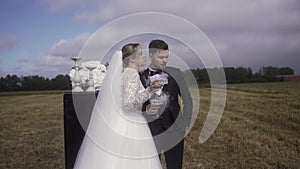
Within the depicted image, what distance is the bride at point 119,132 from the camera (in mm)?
2207

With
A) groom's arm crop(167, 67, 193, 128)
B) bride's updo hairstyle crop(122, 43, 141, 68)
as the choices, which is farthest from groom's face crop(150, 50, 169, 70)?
groom's arm crop(167, 67, 193, 128)

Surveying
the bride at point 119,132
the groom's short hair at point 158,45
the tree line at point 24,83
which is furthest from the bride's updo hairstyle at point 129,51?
the tree line at point 24,83

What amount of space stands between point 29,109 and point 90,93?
735 cm

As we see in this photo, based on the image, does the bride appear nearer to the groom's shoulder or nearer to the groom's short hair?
the groom's short hair

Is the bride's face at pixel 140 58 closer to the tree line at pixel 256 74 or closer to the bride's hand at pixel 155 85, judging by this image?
the bride's hand at pixel 155 85

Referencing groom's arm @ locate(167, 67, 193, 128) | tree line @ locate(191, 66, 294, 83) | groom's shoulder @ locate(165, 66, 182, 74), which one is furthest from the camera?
tree line @ locate(191, 66, 294, 83)

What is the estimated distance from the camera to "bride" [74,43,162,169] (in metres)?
2.21

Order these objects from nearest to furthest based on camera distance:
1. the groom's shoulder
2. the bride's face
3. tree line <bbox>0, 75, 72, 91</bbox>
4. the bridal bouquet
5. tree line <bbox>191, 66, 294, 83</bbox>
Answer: the bride's face, the groom's shoulder, the bridal bouquet, tree line <bbox>191, 66, 294, 83</bbox>, tree line <bbox>0, 75, 72, 91</bbox>

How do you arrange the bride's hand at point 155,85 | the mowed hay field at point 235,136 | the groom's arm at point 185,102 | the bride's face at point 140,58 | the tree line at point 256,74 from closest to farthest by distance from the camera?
the bride's hand at point 155,85
the bride's face at point 140,58
the groom's arm at point 185,102
the mowed hay field at point 235,136
the tree line at point 256,74

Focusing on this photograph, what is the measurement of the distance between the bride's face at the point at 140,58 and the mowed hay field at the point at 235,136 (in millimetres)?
1650

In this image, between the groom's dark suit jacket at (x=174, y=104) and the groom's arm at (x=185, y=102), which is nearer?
the groom's dark suit jacket at (x=174, y=104)

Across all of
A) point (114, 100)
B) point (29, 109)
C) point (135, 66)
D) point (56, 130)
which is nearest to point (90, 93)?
point (114, 100)

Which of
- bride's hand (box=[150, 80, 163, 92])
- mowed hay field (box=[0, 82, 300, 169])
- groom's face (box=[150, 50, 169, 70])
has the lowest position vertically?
mowed hay field (box=[0, 82, 300, 169])

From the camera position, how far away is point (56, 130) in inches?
295
